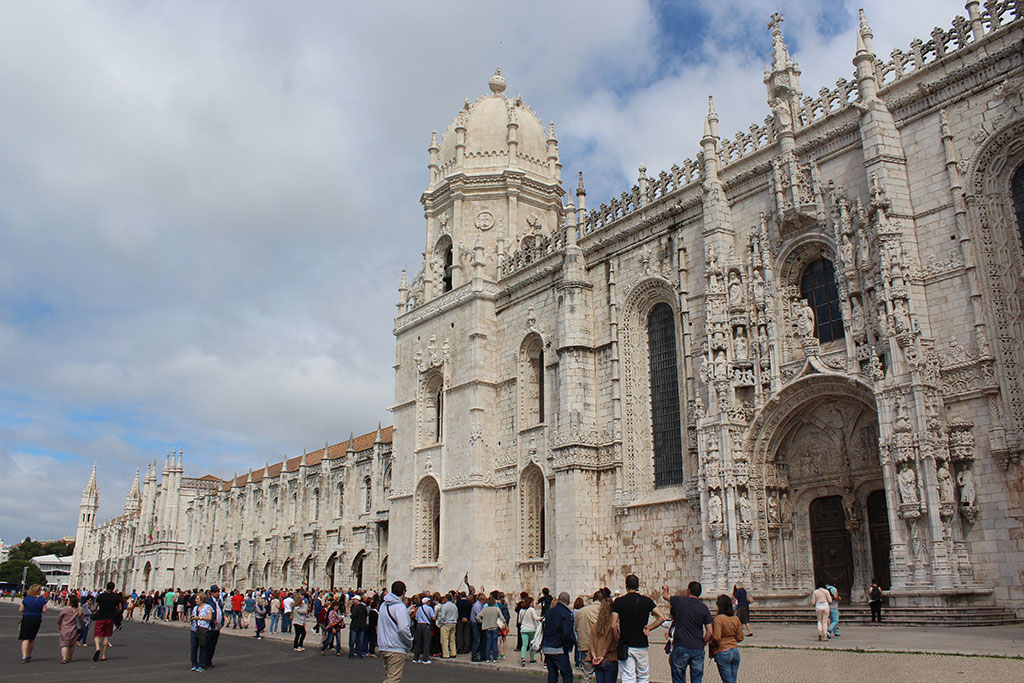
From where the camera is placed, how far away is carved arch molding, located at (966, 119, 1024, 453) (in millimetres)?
16844

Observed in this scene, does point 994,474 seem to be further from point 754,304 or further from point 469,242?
point 469,242

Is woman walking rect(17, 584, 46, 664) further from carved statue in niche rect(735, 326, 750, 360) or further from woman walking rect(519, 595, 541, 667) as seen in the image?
carved statue in niche rect(735, 326, 750, 360)

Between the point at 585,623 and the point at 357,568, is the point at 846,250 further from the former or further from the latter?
the point at 357,568

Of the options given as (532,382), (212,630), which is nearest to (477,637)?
(212,630)

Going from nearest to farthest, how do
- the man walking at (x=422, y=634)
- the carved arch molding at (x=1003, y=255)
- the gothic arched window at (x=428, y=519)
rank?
the carved arch molding at (x=1003, y=255) → the man walking at (x=422, y=634) → the gothic arched window at (x=428, y=519)

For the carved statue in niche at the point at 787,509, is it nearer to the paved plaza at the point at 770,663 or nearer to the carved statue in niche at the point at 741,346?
the paved plaza at the point at 770,663

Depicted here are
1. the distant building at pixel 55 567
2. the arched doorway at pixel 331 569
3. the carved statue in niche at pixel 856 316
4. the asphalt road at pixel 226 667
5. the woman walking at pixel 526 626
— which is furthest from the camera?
the distant building at pixel 55 567

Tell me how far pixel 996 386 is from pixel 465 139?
2501 centimetres

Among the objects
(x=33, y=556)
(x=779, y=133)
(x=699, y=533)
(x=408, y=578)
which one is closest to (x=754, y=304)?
(x=779, y=133)

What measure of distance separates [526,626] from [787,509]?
8.85 meters

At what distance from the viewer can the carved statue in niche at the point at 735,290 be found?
2275 centimetres

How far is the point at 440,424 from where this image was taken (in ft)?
112

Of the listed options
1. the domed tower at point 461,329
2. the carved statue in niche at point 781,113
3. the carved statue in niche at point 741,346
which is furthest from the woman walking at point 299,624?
the carved statue in niche at point 781,113

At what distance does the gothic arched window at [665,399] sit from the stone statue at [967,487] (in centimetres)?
839
